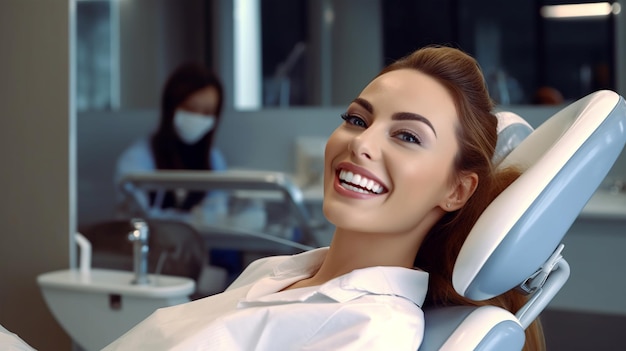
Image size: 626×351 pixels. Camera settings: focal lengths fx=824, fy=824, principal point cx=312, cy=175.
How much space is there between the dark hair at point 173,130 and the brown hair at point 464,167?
184 cm

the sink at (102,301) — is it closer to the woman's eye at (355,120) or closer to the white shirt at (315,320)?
Answer: the white shirt at (315,320)

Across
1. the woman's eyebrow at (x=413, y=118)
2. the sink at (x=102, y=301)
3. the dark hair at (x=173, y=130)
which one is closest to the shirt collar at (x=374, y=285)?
the woman's eyebrow at (x=413, y=118)

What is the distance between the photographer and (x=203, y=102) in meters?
3.10

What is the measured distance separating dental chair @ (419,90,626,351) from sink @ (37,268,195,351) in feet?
3.58

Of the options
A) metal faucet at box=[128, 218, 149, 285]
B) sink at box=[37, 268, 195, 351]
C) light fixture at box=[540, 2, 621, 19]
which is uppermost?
light fixture at box=[540, 2, 621, 19]

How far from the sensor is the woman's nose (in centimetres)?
115

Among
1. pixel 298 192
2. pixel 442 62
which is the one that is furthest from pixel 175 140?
pixel 442 62

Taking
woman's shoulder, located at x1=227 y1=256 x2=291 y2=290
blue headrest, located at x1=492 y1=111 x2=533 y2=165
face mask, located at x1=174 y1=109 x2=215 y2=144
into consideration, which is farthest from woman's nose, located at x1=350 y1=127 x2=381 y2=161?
face mask, located at x1=174 y1=109 x2=215 y2=144

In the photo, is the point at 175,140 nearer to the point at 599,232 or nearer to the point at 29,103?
the point at 29,103

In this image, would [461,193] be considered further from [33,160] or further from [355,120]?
[33,160]

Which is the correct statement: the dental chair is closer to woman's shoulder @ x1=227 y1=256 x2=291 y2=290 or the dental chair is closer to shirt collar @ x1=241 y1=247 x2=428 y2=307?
shirt collar @ x1=241 y1=247 x2=428 y2=307

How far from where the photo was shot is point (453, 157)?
47.1 inches

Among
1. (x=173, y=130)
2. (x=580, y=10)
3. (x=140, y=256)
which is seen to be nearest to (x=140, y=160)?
(x=173, y=130)

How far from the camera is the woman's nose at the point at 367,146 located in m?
1.15
